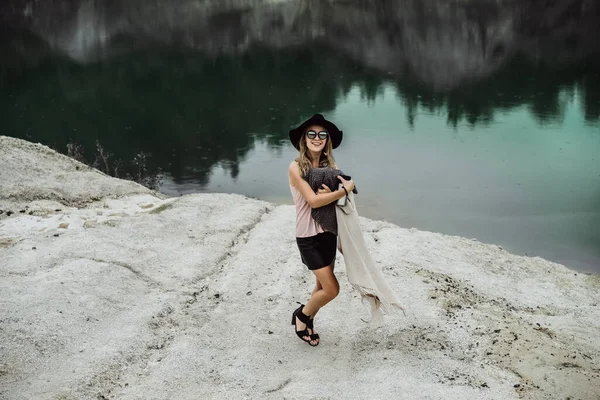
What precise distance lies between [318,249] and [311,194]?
19.1 inches

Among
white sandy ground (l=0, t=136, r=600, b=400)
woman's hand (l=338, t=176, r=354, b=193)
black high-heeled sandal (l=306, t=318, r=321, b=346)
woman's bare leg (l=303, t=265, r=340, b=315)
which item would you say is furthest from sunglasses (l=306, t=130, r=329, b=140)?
white sandy ground (l=0, t=136, r=600, b=400)

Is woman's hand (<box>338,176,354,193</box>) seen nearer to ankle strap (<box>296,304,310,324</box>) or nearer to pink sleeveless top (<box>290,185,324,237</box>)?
pink sleeveless top (<box>290,185,324,237</box>)

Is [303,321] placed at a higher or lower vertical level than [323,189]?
lower

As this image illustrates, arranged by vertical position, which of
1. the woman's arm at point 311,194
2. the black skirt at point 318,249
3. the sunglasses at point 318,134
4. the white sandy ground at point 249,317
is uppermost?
the sunglasses at point 318,134

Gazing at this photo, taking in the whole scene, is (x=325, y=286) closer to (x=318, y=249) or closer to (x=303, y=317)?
(x=318, y=249)

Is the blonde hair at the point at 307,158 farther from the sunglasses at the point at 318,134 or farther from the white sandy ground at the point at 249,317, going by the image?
the white sandy ground at the point at 249,317

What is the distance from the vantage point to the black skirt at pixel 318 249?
16.3 ft

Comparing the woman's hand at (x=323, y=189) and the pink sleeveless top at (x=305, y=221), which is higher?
the woman's hand at (x=323, y=189)

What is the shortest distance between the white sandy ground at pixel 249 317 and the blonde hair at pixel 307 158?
5.30 ft

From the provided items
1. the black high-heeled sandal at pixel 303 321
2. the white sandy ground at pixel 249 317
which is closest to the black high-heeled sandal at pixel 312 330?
the black high-heeled sandal at pixel 303 321

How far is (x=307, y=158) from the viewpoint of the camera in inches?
199

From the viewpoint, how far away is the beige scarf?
193 inches

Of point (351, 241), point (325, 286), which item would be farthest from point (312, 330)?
point (351, 241)

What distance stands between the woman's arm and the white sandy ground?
1.39m
